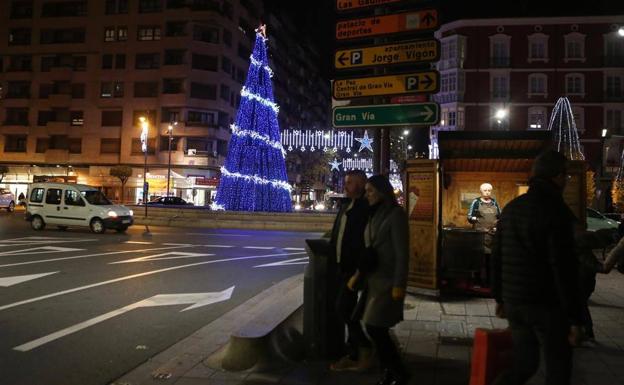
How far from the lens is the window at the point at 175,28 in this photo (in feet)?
178

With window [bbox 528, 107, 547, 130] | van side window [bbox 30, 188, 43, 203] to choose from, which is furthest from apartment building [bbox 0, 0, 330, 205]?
van side window [bbox 30, 188, 43, 203]

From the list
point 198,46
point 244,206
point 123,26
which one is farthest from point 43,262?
point 123,26

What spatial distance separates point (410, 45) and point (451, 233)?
298cm

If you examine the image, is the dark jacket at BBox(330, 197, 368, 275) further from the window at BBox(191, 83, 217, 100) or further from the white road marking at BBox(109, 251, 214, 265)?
the window at BBox(191, 83, 217, 100)

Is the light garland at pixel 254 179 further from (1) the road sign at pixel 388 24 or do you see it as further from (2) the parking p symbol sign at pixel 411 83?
(2) the parking p symbol sign at pixel 411 83

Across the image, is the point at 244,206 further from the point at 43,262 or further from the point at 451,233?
the point at 451,233

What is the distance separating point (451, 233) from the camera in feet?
26.6

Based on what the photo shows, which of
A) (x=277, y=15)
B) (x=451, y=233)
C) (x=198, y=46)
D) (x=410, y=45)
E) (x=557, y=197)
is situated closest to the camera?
(x=557, y=197)

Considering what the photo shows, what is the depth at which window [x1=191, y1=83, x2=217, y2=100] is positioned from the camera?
175ft

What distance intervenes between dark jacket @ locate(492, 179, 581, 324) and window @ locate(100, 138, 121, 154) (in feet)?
186

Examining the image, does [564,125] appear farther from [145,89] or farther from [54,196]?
[145,89]

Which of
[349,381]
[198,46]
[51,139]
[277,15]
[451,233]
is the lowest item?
[349,381]

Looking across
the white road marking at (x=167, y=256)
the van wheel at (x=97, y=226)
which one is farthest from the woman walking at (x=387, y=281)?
the van wheel at (x=97, y=226)

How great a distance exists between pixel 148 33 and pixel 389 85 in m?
54.1
